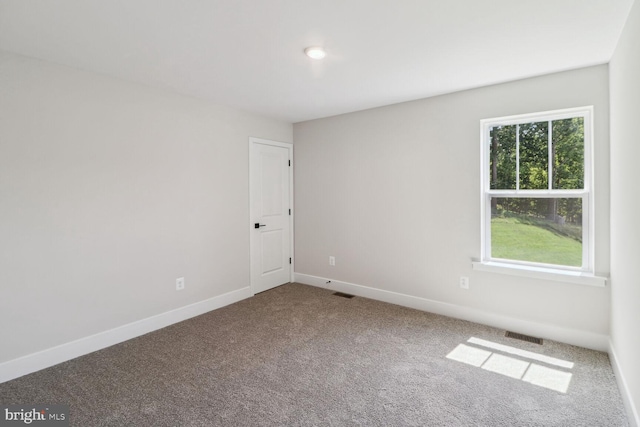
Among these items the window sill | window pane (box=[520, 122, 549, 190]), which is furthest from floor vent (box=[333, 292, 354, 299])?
window pane (box=[520, 122, 549, 190])

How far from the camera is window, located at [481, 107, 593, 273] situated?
9.16 ft

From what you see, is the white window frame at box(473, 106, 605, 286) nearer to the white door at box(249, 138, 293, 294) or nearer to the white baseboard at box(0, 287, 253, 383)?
the white door at box(249, 138, 293, 294)

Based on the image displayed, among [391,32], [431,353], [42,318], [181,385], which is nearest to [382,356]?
[431,353]

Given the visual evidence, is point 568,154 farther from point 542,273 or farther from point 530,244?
point 542,273

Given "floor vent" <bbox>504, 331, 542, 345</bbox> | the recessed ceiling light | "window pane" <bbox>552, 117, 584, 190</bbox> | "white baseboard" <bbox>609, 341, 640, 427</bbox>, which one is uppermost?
the recessed ceiling light

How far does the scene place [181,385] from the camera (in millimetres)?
2248

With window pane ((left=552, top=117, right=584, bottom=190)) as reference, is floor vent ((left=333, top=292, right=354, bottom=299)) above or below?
below

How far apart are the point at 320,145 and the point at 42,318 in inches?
135

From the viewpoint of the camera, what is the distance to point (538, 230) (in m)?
3.03

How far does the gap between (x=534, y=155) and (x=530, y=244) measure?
848 mm

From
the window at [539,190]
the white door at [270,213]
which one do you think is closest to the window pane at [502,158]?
the window at [539,190]

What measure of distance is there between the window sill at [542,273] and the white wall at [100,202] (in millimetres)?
2905

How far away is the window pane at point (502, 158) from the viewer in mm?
3143

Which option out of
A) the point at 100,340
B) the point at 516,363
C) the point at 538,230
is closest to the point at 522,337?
the point at 516,363
